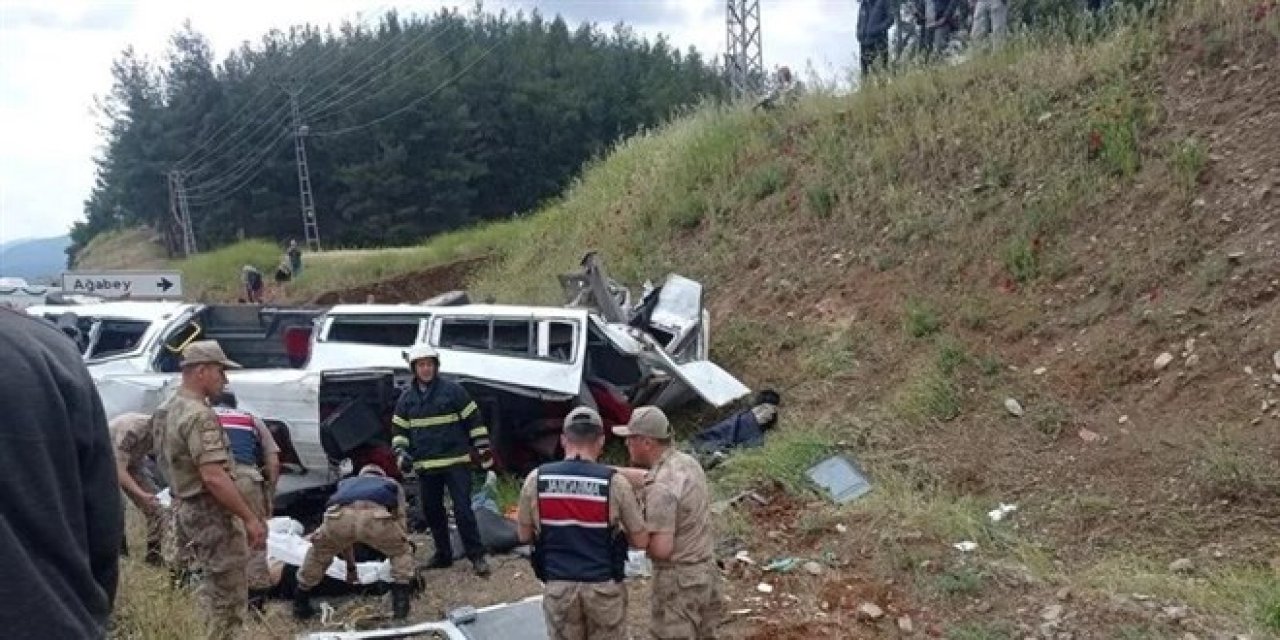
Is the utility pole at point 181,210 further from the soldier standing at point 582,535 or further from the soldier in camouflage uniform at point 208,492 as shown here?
the soldier standing at point 582,535

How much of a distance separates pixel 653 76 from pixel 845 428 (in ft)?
159

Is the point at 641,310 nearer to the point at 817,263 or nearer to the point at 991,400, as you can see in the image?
the point at 817,263

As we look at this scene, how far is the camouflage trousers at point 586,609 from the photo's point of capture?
473cm

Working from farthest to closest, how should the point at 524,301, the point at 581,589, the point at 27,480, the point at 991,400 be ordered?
the point at 524,301 → the point at 991,400 → the point at 581,589 → the point at 27,480

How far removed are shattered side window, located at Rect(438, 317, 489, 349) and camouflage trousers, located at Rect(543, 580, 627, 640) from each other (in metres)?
4.49

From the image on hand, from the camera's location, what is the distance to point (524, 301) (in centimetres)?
1574

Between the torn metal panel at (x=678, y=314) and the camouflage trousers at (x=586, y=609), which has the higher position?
the torn metal panel at (x=678, y=314)

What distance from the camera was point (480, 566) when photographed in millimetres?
7105

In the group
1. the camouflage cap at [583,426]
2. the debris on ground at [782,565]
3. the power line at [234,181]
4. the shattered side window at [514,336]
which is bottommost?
the debris on ground at [782,565]

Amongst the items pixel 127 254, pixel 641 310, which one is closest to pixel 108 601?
pixel 641 310

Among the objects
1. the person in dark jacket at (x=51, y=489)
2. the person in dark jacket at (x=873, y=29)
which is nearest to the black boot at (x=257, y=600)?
the person in dark jacket at (x=51, y=489)

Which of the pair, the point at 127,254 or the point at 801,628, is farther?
the point at 127,254

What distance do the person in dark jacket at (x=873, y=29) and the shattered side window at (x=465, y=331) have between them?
6936 mm

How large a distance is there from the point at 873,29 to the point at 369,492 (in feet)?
32.8
